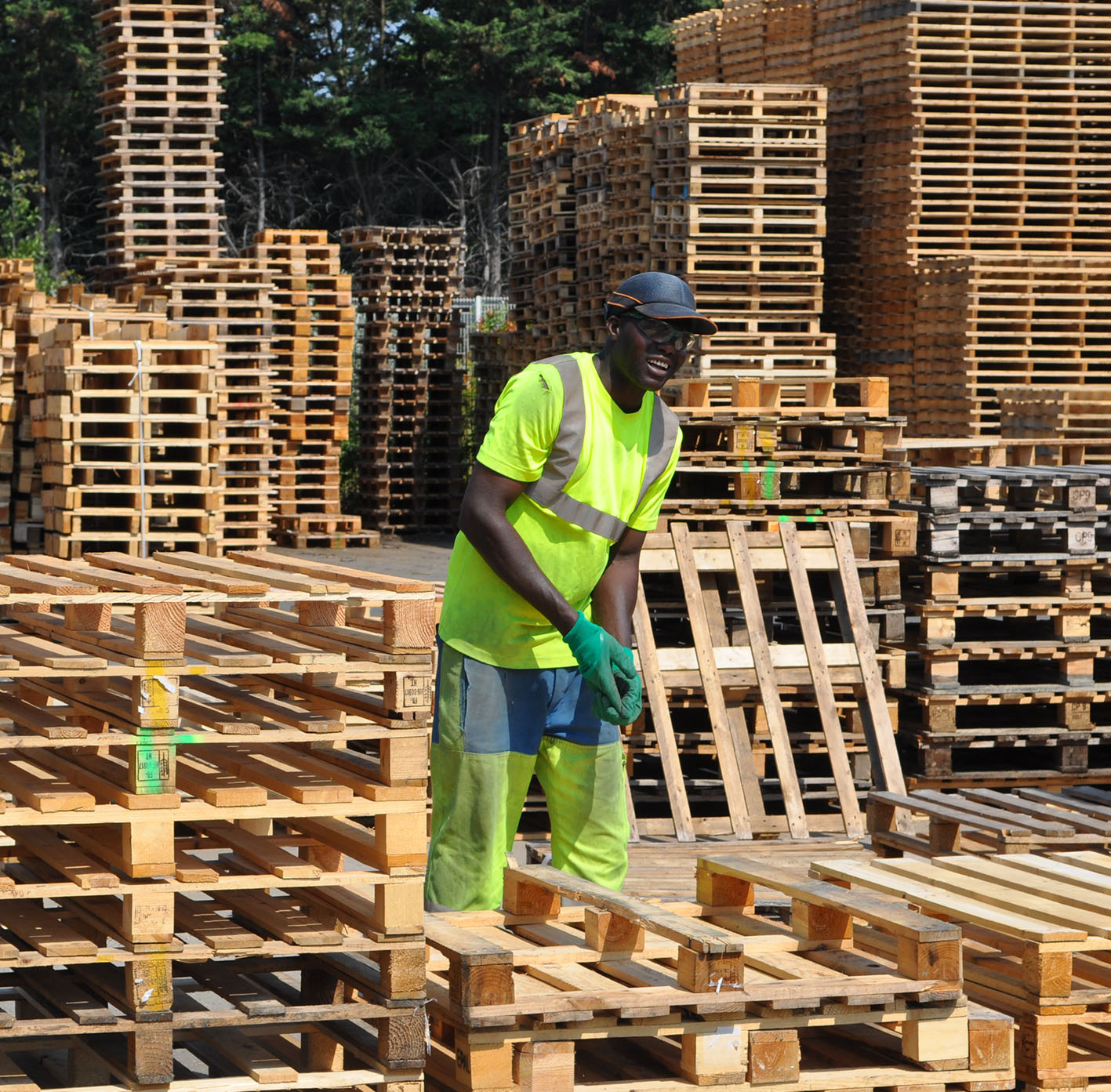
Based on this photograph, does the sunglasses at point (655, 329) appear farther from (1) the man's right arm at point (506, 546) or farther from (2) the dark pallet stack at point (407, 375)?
(2) the dark pallet stack at point (407, 375)

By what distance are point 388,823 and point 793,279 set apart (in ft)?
37.3

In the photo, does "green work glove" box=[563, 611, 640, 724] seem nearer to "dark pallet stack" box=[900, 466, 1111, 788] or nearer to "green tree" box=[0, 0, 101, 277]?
"dark pallet stack" box=[900, 466, 1111, 788]

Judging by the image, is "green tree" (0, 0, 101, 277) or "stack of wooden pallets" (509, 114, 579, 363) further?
"green tree" (0, 0, 101, 277)

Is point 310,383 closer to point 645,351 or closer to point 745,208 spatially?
point 745,208

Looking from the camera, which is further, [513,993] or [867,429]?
[867,429]

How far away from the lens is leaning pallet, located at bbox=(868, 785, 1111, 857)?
23.3ft

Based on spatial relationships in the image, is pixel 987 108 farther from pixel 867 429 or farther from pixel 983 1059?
pixel 983 1059

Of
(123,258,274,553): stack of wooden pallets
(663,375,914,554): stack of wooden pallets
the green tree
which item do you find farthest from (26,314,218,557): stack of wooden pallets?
the green tree

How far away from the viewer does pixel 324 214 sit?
42.8 m

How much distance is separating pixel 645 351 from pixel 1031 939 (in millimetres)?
1841

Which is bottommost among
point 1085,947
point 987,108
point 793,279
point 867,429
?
point 1085,947

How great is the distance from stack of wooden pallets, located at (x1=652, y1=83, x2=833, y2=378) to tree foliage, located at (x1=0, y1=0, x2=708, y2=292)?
2382cm

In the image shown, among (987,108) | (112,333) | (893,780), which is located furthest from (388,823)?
(987,108)

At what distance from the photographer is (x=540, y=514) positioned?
5.21 m
